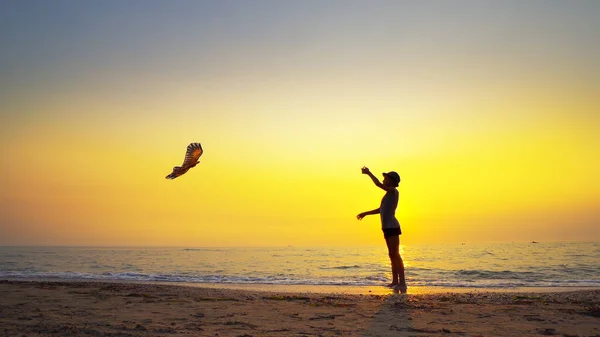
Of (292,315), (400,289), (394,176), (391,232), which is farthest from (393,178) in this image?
(292,315)

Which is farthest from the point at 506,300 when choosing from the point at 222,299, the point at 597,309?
the point at 222,299

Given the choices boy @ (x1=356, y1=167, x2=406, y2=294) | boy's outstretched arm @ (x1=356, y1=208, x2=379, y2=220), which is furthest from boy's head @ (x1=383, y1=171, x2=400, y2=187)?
boy's outstretched arm @ (x1=356, y1=208, x2=379, y2=220)

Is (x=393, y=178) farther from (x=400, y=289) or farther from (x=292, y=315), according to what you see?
(x=292, y=315)

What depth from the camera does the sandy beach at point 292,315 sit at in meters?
5.60

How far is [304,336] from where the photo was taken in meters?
5.30

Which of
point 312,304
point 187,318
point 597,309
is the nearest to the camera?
point 187,318

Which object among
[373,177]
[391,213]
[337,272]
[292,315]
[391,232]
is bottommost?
[337,272]

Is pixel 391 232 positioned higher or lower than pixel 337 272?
higher

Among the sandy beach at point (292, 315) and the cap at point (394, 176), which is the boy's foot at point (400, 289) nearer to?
the sandy beach at point (292, 315)

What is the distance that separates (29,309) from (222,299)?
9.92 feet

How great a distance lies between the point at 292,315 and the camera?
265 inches

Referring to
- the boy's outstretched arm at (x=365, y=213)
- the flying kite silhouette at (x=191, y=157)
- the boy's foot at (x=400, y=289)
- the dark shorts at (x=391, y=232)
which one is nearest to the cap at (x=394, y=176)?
the boy's outstretched arm at (x=365, y=213)

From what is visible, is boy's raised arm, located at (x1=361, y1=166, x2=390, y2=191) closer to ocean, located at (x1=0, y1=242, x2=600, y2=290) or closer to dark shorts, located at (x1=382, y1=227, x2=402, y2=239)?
dark shorts, located at (x1=382, y1=227, x2=402, y2=239)

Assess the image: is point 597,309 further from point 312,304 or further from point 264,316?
point 264,316
